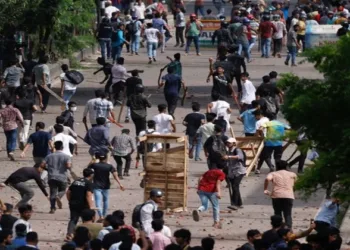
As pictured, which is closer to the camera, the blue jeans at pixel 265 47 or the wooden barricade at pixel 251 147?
the wooden barricade at pixel 251 147

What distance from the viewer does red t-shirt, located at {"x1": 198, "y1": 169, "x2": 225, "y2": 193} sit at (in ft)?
75.3

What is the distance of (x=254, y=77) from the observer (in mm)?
40688

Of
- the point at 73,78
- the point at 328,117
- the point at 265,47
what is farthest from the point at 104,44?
the point at 328,117

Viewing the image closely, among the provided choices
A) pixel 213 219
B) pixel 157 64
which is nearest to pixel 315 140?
pixel 213 219

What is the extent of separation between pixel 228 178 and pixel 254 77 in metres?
16.3

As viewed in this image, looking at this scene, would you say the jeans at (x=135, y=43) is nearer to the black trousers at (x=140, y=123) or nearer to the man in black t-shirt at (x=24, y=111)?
the black trousers at (x=140, y=123)

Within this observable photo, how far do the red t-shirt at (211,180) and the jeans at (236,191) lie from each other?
5.06ft

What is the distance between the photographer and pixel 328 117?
1702cm

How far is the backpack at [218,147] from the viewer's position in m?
24.8

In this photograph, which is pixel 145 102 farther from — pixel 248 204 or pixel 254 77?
pixel 254 77

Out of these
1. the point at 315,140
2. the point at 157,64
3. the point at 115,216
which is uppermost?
the point at 315,140

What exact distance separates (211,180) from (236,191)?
68.2 inches

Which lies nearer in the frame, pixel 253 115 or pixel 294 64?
pixel 253 115

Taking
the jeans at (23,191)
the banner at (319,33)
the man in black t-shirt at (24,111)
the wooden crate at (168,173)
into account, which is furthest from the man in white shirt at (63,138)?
the banner at (319,33)
